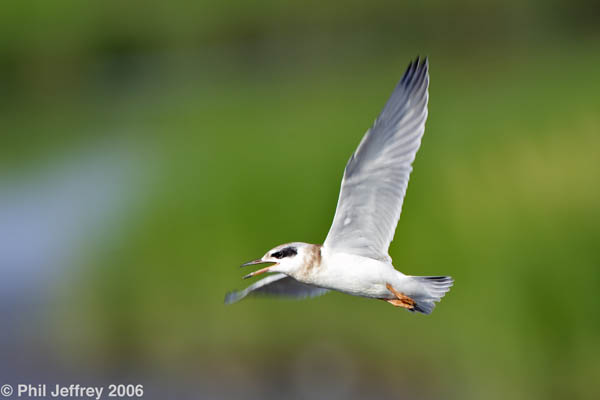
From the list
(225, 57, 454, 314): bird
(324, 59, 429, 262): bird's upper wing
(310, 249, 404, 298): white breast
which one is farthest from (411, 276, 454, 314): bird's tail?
(324, 59, 429, 262): bird's upper wing

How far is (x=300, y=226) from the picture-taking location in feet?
31.8

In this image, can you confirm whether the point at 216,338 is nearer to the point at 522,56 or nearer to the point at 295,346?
the point at 295,346

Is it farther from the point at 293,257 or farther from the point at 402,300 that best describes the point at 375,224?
the point at 293,257

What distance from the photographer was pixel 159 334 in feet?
30.2

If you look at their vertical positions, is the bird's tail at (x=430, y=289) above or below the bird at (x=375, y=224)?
below

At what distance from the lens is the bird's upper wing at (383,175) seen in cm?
557

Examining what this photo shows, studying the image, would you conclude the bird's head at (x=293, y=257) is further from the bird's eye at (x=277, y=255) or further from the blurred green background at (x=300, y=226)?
the blurred green background at (x=300, y=226)

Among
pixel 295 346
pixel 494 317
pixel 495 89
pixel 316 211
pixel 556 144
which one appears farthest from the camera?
pixel 495 89

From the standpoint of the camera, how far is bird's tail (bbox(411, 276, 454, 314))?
5695mm

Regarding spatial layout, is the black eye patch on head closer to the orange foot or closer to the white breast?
the white breast

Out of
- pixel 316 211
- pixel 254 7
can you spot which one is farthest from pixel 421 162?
pixel 254 7

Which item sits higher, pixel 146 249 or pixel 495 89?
pixel 495 89

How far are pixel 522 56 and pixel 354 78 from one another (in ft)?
10.6

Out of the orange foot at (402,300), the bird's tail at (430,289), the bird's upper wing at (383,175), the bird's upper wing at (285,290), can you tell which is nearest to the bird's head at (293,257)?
the bird's upper wing at (383,175)
